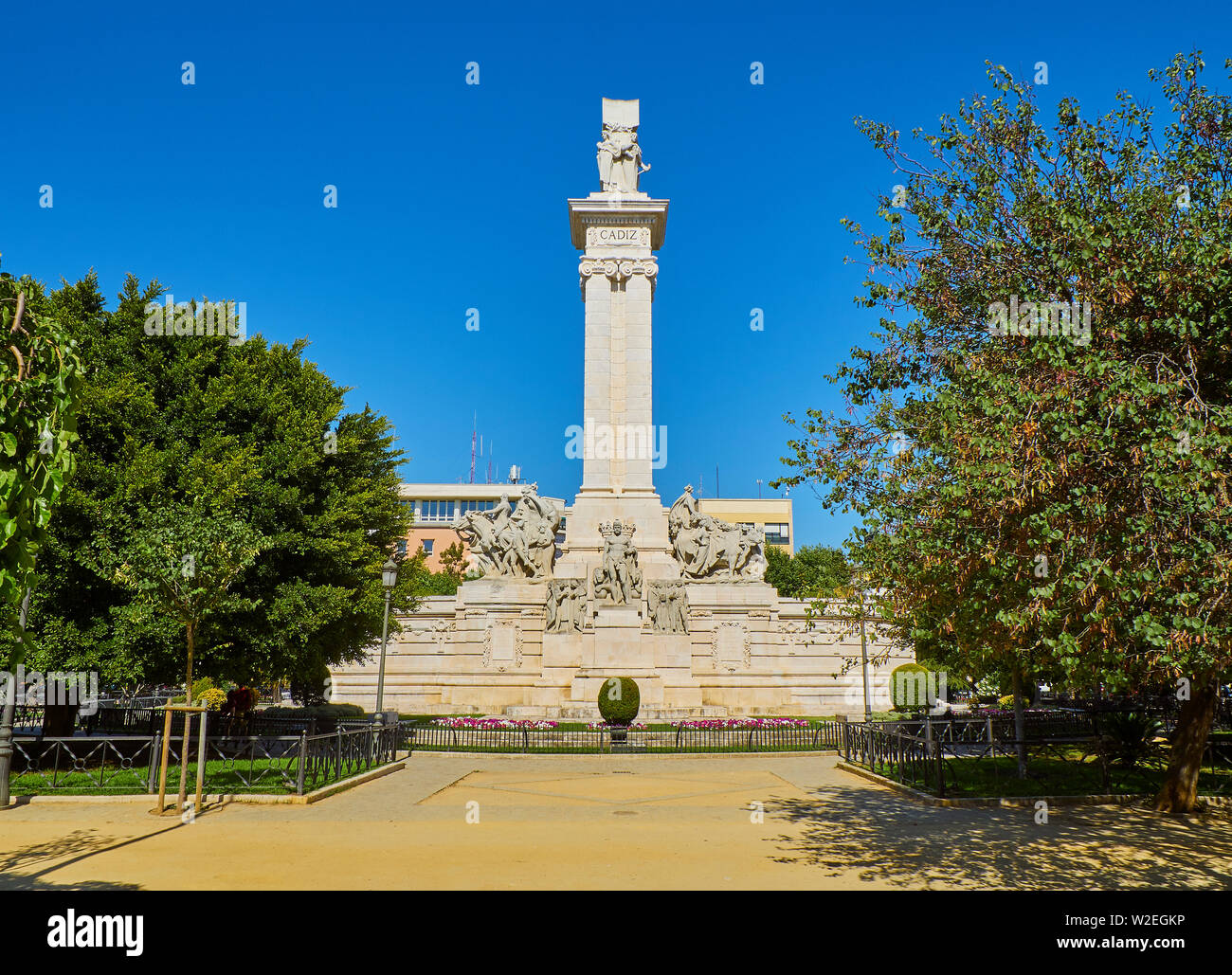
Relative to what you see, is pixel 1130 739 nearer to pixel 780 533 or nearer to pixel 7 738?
pixel 7 738

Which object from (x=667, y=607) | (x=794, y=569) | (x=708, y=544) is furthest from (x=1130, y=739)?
(x=794, y=569)

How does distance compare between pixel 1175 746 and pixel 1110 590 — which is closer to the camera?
pixel 1110 590

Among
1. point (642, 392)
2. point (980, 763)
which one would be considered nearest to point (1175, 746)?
point (980, 763)

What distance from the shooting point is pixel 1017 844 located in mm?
11117

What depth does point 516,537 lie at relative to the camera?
3762 centimetres

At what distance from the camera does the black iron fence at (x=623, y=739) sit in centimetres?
2247

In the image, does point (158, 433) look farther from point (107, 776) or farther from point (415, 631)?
point (415, 631)

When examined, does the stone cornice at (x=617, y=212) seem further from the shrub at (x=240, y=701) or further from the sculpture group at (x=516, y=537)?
the shrub at (x=240, y=701)

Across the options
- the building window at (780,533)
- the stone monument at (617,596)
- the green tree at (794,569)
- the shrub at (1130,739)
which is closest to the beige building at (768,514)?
the building window at (780,533)

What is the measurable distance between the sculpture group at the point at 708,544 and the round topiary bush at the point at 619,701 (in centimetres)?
1099

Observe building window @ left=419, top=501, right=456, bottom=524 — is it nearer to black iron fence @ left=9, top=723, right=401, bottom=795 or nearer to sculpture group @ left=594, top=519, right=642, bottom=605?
sculpture group @ left=594, top=519, right=642, bottom=605

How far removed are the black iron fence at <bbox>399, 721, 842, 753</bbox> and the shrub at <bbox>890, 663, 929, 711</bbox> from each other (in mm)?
11656
